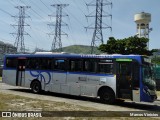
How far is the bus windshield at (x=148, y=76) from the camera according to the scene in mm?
17547

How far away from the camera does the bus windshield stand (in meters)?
17.5

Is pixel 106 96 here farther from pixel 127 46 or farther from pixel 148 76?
pixel 127 46

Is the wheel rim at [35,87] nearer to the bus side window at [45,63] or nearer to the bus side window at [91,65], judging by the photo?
the bus side window at [45,63]

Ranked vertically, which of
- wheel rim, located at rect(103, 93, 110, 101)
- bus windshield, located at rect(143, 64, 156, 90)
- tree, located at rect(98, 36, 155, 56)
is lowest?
wheel rim, located at rect(103, 93, 110, 101)

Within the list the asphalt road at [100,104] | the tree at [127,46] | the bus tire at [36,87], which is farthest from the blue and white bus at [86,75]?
the tree at [127,46]

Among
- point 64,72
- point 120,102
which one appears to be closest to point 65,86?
point 64,72

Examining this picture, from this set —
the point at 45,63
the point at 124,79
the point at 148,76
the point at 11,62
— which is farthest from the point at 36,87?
the point at 148,76

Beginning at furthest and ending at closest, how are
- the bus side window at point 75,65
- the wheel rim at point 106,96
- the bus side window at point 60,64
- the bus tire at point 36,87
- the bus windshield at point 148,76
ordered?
the bus tire at point 36,87 → the bus side window at point 60,64 → the bus side window at point 75,65 → the wheel rim at point 106,96 → the bus windshield at point 148,76

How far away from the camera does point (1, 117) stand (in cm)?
1012

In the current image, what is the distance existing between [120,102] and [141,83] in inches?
116

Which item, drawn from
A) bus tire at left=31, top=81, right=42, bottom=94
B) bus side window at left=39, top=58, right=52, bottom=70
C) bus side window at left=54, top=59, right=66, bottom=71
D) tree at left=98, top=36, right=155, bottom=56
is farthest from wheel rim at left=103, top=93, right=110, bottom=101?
tree at left=98, top=36, right=155, bottom=56

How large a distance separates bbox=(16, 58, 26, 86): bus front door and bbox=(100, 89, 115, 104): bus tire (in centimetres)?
675

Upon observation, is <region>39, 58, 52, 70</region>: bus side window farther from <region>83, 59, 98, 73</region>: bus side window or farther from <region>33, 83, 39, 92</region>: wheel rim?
<region>83, 59, 98, 73</region>: bus side window

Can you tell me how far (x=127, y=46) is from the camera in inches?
2083
